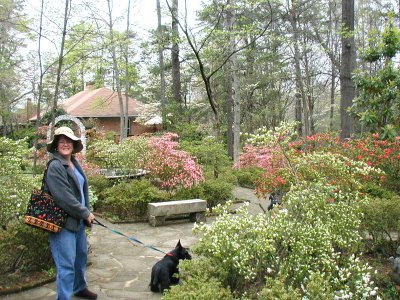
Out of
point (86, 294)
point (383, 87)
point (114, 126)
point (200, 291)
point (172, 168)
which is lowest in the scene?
point (86, 294)

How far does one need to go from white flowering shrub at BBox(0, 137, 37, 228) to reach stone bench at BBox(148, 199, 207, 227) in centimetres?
283

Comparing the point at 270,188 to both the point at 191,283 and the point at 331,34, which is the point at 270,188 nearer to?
the point at 191,283

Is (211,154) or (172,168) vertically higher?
(211,154)

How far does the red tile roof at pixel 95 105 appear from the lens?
29058 mm

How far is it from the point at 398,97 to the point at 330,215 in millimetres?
5154

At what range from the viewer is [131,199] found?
8391mm

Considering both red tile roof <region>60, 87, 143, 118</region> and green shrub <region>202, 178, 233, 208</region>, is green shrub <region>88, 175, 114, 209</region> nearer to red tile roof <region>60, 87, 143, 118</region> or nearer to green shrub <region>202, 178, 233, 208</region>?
green shrub <region>202, 178, 233, 208</region>

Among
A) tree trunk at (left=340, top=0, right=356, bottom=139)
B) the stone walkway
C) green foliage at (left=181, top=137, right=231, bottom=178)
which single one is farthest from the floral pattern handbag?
tree trunk at (left=340, top=0, right=356, bottom=139)

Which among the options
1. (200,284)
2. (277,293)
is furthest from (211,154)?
(277,293)

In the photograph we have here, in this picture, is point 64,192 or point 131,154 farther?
point 131,154

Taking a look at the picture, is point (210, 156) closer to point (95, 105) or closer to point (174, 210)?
point (174, 210)

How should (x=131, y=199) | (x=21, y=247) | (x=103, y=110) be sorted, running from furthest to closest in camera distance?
(x=103, y=110)
(x=131, y=199)
(x=21, y=247)

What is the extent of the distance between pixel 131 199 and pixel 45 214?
186 inches

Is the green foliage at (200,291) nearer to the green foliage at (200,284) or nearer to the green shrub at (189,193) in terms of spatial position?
the green foliage at (200,284)
